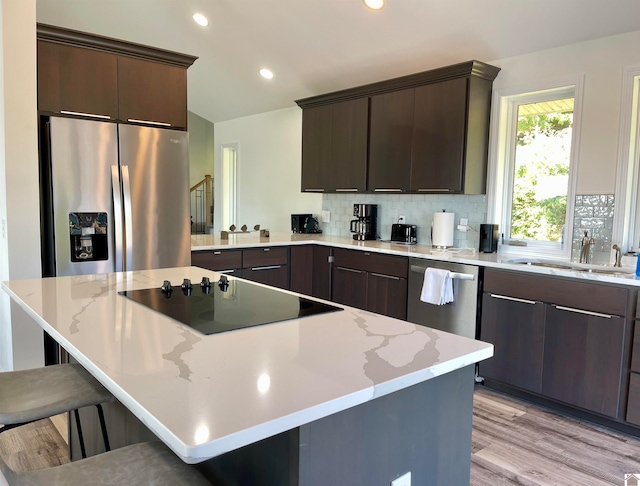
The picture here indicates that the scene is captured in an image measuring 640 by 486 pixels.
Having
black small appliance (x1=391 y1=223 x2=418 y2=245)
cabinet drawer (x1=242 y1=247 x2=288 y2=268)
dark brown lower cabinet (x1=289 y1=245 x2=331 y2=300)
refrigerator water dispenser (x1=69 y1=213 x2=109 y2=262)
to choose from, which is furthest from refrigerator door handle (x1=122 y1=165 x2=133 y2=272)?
black small appliance (x1=391 y1=223 x2=418 y2=245)

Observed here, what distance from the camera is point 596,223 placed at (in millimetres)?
3391

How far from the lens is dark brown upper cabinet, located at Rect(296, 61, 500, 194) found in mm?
3811

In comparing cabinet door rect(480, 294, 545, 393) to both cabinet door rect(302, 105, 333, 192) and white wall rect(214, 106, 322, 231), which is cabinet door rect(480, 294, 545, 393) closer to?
cabinet door rect(302, 105, 333, 192)

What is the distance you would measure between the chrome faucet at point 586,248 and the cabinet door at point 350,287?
5.55 ft

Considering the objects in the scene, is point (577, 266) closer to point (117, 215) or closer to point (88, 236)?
point (117, 215)

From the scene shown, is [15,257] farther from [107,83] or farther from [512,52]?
[512,52]

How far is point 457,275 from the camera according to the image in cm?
354

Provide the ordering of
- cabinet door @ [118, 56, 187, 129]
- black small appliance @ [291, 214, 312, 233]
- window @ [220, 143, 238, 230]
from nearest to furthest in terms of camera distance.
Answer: cabinet door @ [118, 56, 187, 129] < black small appliance @ [291, 214, 312, 233] < window @ [220, 143, 238, 230]

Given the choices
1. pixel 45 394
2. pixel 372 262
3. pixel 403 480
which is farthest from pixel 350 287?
pixel 403 480

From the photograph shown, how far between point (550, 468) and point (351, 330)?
5.35 ft

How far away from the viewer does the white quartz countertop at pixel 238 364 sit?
2.96ft

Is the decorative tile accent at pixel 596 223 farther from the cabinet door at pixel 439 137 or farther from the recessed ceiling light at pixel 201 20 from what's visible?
the recessed ceiling light at pixel 201 20

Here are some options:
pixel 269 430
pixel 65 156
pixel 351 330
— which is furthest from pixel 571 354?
pixel 65 156

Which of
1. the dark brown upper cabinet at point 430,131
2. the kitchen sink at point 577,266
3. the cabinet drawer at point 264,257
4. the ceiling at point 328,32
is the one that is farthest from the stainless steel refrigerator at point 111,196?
the kitchen sink at point 577,266
